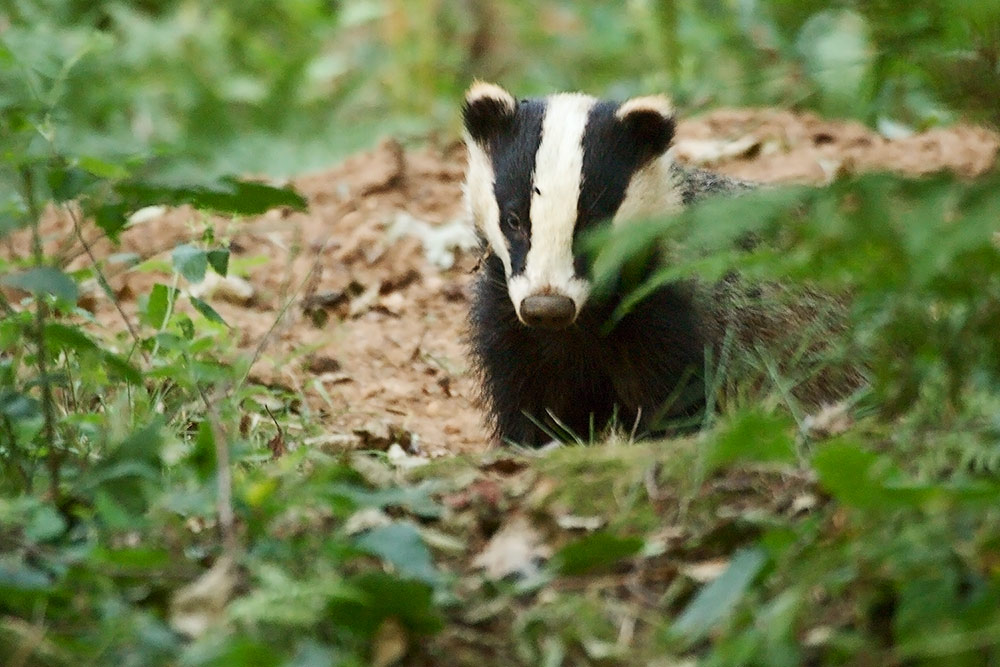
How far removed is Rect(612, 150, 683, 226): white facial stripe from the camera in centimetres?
416

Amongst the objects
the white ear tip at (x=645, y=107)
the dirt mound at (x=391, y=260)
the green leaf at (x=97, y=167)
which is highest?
the white ear tip at (x=645, y=107)

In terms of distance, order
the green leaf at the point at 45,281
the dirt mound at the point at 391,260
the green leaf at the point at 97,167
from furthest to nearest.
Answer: the dirt mound at the point at 391,260 < the green leaf at the point at 97,167 < the green leaf at the point at 45,281

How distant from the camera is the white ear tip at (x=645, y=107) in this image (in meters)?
4.20

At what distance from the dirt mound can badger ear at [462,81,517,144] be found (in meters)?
0.67

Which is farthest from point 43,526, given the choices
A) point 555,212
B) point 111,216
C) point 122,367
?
→ point 555,212

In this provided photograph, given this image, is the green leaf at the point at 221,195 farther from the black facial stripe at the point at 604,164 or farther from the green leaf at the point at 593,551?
the black facial stripe at the point at 604,164

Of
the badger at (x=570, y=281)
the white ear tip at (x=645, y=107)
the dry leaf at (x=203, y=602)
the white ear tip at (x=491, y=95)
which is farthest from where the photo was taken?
the white ear tip at (x=491, y=95)

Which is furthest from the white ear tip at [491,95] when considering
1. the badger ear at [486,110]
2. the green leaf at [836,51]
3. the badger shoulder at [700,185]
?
the green leaf at [836,51]

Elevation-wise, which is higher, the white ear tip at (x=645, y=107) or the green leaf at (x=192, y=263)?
the white ear tip at (x=645, y=107)

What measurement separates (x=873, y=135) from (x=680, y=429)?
2794 mm

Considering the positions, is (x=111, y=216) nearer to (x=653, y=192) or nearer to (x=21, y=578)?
(x=21, y=578)

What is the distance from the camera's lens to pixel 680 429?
13.6 ft

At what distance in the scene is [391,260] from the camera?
5789 millimetres

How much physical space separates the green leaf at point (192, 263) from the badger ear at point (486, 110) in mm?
1331
